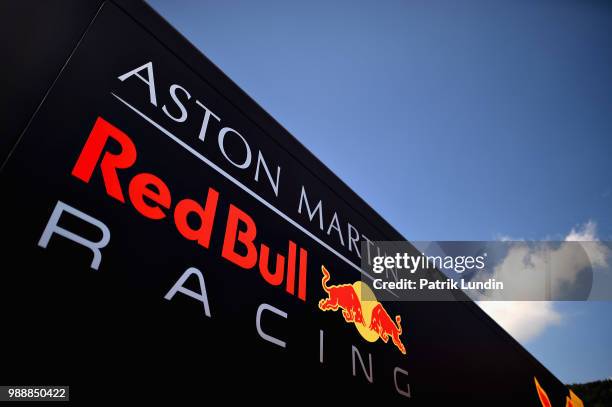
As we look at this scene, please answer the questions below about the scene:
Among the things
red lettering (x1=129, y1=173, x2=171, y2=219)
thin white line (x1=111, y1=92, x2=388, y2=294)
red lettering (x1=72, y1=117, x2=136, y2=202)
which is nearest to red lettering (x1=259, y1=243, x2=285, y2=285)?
thin white line (x1=111, y1=92, x2=388, y2=294)

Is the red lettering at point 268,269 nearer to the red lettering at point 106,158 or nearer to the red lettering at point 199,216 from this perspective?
the red lettering at point 199,216

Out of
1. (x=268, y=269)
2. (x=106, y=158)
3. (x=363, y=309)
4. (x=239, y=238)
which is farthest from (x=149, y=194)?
(x=363, y=309)

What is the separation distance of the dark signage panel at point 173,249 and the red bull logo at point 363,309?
0.02m

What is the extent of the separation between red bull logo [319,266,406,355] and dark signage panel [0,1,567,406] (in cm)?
2

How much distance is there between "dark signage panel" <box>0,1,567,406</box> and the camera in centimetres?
123

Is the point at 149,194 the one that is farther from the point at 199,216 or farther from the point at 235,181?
the point at 235,181

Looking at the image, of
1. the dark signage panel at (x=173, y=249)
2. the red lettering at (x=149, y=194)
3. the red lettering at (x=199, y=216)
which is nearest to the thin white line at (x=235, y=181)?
the dark signage panel at (x=173, y=249)

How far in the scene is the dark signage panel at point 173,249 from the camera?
4.04 feet

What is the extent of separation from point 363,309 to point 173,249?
5.73 feet

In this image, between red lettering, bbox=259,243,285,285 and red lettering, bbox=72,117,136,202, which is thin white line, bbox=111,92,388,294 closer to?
red lettering, bbox=72,117,136,202

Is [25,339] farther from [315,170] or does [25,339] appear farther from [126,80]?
[315,170]

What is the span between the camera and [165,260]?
1.61 metres

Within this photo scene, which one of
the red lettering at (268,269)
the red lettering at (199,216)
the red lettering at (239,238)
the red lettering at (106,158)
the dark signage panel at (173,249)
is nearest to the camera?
the dark signage panel at (173,249)

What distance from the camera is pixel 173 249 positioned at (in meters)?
1.67
